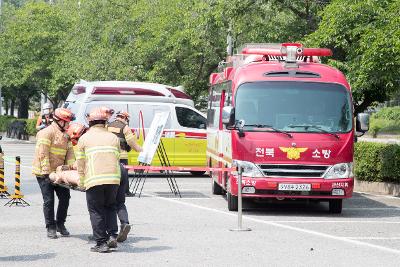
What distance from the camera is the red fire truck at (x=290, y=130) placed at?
16.5 meters

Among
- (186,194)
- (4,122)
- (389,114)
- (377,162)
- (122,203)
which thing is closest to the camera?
(122,203)

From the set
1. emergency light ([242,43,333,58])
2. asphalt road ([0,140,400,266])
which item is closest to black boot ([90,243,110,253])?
asphalt road ([0,140,400,266])

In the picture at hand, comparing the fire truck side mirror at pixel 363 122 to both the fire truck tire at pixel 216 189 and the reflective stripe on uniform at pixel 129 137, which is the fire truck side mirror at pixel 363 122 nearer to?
the reflective stripe on uniform at pixel 129 137

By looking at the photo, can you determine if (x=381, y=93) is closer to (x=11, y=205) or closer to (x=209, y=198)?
(x=209, y=198)

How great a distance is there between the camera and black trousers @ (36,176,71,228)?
1302 cm

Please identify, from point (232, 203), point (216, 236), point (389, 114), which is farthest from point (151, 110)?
point (389, 114)

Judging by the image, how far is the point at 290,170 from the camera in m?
16.6

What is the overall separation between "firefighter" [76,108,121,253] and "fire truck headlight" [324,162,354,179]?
586cm

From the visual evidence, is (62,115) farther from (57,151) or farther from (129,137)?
(129,137)

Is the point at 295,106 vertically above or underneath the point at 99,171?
above

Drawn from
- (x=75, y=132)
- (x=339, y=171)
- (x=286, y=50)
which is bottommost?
(x=339, y=171)

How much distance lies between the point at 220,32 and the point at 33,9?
29.4 meters

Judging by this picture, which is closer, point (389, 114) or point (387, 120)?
point (387, 120)

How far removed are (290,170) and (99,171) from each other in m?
5.81
